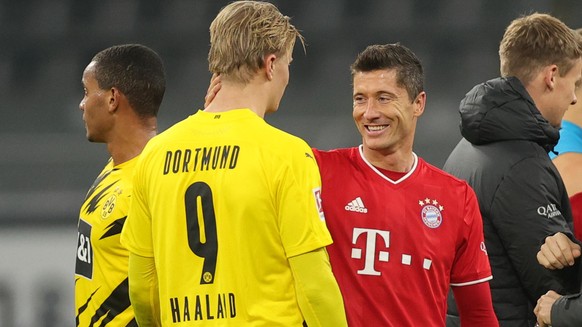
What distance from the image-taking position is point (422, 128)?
671cm

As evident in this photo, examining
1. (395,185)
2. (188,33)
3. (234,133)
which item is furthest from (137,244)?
(188,33)

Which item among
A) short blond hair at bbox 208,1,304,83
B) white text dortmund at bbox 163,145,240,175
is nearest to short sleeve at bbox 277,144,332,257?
white text dortmund at bbox 163,145,240,175

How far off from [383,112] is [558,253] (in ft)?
2.01

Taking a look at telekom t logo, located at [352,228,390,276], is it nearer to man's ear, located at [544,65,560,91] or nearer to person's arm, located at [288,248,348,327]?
person's arm, located at [288,248,348,327]

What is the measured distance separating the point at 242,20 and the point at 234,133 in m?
0.27

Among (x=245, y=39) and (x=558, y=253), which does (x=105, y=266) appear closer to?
(x=245, y=39)

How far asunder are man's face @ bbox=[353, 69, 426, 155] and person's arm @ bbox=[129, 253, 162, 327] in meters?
0.70

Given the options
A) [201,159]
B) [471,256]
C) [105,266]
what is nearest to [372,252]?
[471,256]

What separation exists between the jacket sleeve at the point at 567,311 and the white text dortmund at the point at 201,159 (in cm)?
102

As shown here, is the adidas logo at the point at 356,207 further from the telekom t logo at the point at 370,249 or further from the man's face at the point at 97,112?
the man's face at the point at 97,112

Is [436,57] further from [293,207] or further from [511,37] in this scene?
[293,207]

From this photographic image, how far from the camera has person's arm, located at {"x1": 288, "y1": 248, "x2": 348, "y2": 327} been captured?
2.12m

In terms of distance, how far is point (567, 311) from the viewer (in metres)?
2.54

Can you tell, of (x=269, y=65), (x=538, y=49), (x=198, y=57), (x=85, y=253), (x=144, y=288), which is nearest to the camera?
(x=269, y=65)
